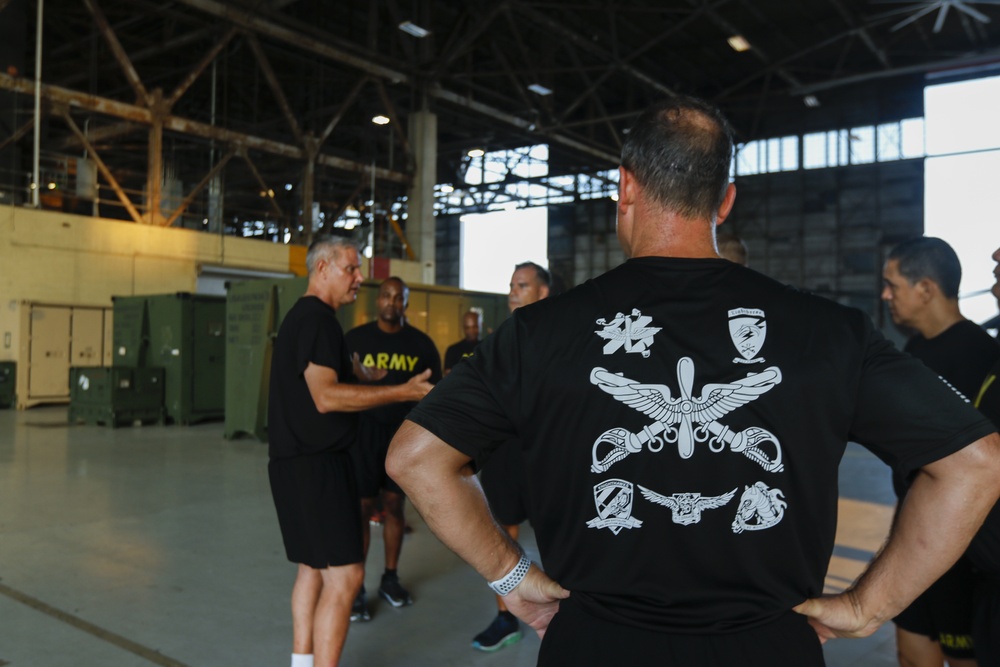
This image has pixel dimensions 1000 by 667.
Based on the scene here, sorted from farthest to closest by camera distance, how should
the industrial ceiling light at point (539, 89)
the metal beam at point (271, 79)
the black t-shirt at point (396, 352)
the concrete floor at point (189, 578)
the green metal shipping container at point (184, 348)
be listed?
the industrial ceiling light at point (539, 89) → the metal beam at point (271, 79) → the green metal shipping container at point (184, 348) → the black t-shirt at point (396, 352) → the concrete floor at point (189, 578)

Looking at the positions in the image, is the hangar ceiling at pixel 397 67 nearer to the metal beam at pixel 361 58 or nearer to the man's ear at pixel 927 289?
the metal beam at pixel 361 58

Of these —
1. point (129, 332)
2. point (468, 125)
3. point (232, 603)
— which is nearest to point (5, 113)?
point (129, 332)

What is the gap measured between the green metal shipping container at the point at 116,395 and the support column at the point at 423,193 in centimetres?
813

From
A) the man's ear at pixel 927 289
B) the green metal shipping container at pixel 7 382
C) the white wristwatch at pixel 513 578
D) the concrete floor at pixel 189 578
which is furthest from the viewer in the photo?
the green metal shipping container at pixel 7 382

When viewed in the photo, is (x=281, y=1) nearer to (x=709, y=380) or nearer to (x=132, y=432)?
(x=132, y=432)

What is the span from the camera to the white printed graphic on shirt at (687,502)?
126 centimetres

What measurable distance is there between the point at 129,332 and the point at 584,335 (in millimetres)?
14360

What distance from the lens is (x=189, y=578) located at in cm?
466

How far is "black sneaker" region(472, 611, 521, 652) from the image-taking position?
370 centimetres

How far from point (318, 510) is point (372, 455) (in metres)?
1.65

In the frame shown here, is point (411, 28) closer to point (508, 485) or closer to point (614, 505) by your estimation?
point (508, 485)

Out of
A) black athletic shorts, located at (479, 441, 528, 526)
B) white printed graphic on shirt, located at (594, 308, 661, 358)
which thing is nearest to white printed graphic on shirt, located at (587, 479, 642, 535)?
white printed graphic on shirt, located at (594, 308, 661, 358)

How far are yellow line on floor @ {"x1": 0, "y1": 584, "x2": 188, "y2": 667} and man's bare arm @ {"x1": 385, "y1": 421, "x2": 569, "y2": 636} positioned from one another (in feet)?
8.67

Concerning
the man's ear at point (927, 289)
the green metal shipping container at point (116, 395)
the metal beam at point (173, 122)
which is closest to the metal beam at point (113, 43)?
the metal beam at point (173, 122)
